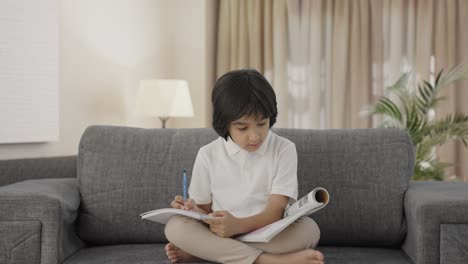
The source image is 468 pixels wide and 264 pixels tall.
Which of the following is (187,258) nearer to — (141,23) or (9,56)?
A: (9,56)

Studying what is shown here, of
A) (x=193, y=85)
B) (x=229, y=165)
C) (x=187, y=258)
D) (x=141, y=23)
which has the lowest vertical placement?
(x=187, y=258)

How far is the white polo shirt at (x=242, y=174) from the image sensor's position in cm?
241

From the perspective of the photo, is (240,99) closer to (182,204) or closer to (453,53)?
(182,204)

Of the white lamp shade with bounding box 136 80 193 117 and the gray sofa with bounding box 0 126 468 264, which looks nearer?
the gray sofa with bounding box 0 126 468 264

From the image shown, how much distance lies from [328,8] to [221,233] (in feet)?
11.6

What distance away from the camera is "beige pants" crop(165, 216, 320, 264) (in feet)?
7.31

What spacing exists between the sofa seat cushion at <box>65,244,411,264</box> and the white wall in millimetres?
1330

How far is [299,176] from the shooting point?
8.52 feet

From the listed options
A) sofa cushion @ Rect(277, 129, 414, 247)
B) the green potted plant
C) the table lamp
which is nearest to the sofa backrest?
sofa cushion @ Rect(277, 129, 414, 247)

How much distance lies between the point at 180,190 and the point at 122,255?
0.34 meters

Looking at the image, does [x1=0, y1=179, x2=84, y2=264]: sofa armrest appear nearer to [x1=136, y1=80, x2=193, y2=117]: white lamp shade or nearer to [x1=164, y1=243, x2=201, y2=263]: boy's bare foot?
[x1=164, y1=243, x2=201, y2=263]: boy's bare foot

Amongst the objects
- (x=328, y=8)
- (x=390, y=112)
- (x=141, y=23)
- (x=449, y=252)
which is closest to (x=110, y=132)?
(x=449, y=252)

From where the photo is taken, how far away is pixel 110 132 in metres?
2.76

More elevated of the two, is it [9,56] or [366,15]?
[366,15]
